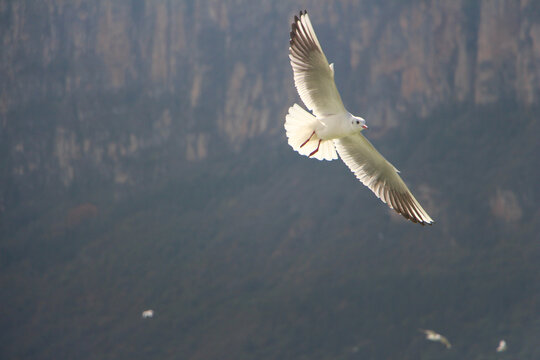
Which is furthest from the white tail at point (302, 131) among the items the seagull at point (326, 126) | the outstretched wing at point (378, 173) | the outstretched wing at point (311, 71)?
the outstretched wing at point (378, 173)

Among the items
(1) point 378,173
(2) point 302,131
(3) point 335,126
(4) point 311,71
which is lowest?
(1) point 378,173

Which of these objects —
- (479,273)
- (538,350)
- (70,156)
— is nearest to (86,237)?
(70,156)

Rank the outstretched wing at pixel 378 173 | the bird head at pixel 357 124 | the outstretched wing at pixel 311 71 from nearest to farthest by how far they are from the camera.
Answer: the outstretched wing at pixel 311 71 → the bird head at pixel 357 124 → the outstretched wing at pixel 378 173

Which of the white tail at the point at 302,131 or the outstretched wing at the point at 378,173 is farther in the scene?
the outstretched wing at the point at 378,173

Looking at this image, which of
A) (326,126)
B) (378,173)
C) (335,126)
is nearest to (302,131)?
(326,126)


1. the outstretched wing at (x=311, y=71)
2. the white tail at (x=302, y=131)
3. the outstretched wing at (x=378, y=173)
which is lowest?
the outstretched wing at (x=378, y=173)

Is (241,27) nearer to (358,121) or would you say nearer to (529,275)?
(529,275)

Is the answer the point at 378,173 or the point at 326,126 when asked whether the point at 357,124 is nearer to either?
the point at 326,126

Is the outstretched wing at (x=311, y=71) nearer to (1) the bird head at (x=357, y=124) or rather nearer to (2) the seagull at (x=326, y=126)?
(2) the seagull at (x=326, y=126)
